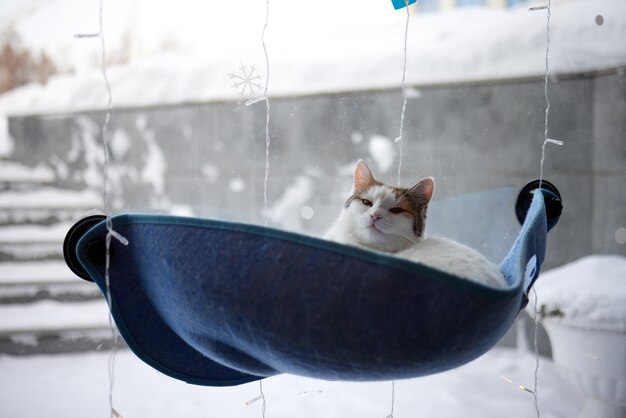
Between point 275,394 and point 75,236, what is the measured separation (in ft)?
4.13

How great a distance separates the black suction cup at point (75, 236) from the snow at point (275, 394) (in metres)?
1.12

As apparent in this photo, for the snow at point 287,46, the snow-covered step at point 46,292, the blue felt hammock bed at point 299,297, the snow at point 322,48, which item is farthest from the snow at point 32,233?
the blue felt hammock bed at point 299,297

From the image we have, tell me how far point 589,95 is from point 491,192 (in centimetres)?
47

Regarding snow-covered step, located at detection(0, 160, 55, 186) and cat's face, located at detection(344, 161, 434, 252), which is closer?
cat's face, located at detection(344, 161, 434, 252)

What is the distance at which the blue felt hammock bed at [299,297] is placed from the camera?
1.78 ft

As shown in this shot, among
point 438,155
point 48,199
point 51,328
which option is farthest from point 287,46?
point 51,328

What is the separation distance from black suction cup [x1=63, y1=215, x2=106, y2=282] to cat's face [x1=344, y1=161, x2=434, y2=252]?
1.34 feet

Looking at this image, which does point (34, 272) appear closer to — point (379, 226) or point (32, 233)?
point (32, 233)

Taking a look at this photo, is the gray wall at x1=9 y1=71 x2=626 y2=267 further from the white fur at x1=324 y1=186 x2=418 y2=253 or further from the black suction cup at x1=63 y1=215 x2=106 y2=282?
the black suction cup at x1=63 y1=215 x2=106 y2=282

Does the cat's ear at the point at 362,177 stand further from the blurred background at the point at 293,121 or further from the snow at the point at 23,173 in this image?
the snow at the point at 23,173

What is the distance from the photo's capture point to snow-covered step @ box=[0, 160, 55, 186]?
2133 mm

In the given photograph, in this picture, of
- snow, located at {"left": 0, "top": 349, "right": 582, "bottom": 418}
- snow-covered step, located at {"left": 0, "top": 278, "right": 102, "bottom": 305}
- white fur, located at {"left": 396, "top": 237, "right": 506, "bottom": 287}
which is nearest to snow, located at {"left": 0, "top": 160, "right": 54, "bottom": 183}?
snow-covered step, located at {"left": 0, "top": 278, "right": 102, "bottom": 305}

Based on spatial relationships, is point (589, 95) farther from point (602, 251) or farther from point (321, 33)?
point (321, 33)

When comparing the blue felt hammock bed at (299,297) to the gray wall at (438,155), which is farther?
the gray wall at (438,155)
